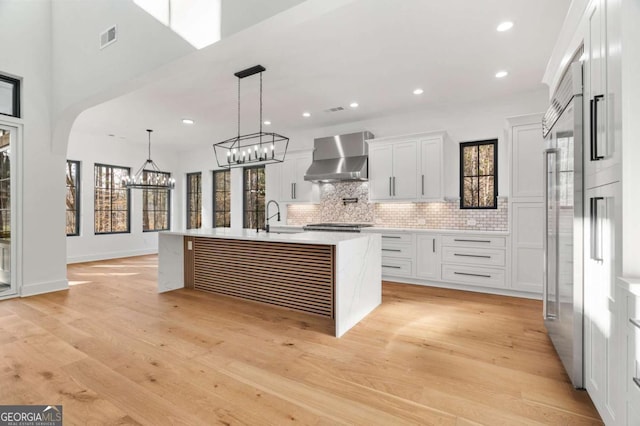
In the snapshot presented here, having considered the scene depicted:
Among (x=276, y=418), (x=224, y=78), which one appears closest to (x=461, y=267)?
(x=276, y=418)

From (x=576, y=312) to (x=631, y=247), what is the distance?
77 cm

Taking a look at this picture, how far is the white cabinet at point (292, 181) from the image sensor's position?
21.6 feet

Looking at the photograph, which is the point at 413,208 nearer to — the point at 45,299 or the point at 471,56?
the point at 471,56

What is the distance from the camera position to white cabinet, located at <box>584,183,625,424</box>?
1556mm

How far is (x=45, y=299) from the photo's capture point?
4254 millimetres

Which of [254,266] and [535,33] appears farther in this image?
[254,266]

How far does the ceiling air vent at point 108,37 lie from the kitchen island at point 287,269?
7.94 feet

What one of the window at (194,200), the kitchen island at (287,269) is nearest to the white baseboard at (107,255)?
the window at (194,200)

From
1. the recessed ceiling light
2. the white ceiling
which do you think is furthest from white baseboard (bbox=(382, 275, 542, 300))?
the recessed ceiling light

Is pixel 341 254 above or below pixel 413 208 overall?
below

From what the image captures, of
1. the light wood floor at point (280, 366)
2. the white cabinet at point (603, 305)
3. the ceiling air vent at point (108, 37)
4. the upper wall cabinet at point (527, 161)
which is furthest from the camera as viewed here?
the upper wall cabinet at point (527, 161)

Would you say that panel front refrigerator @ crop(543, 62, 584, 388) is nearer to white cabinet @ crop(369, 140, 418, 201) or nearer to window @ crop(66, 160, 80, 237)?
white cabinet @ crop(369, 140, 418, 201)

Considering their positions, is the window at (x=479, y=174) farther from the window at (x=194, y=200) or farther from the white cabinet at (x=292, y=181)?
the window at (x=194, y=200)

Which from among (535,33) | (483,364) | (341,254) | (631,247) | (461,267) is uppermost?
(535,33)
